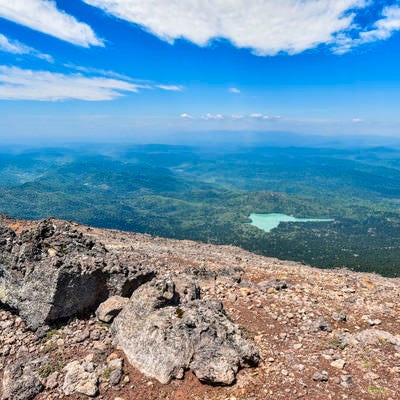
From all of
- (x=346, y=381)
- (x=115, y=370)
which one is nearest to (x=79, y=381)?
(x=115, y=370)

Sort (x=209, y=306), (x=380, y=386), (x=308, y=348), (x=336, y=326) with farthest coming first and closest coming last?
(x=336, y=326) < (x=209, y=306) < (x=308, y=348) < (x=380, y=386)

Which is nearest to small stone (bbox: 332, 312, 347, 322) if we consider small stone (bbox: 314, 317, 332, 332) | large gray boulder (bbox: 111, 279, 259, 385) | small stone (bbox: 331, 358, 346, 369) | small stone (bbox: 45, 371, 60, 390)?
small stone (bbox: 314, 317, 332, 332)

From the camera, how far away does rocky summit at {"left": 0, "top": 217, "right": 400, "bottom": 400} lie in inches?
416

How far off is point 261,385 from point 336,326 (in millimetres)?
5989

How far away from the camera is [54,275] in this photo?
13297 mm

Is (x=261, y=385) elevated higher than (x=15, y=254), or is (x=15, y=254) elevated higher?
(x=15, y=254)

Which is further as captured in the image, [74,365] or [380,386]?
[74,365]

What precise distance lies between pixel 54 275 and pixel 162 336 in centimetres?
582

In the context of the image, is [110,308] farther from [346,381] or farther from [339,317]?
[339,317]

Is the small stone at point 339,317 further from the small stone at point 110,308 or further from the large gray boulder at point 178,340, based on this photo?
the small stone at point 110,308

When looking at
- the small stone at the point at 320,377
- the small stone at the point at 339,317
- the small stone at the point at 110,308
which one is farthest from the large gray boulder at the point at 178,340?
the small stone at the point at 339,317

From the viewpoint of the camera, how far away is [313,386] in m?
10.4

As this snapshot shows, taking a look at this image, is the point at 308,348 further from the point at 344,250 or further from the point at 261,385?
the point at 344,250

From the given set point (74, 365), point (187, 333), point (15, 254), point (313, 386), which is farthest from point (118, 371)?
point (15, 254)
